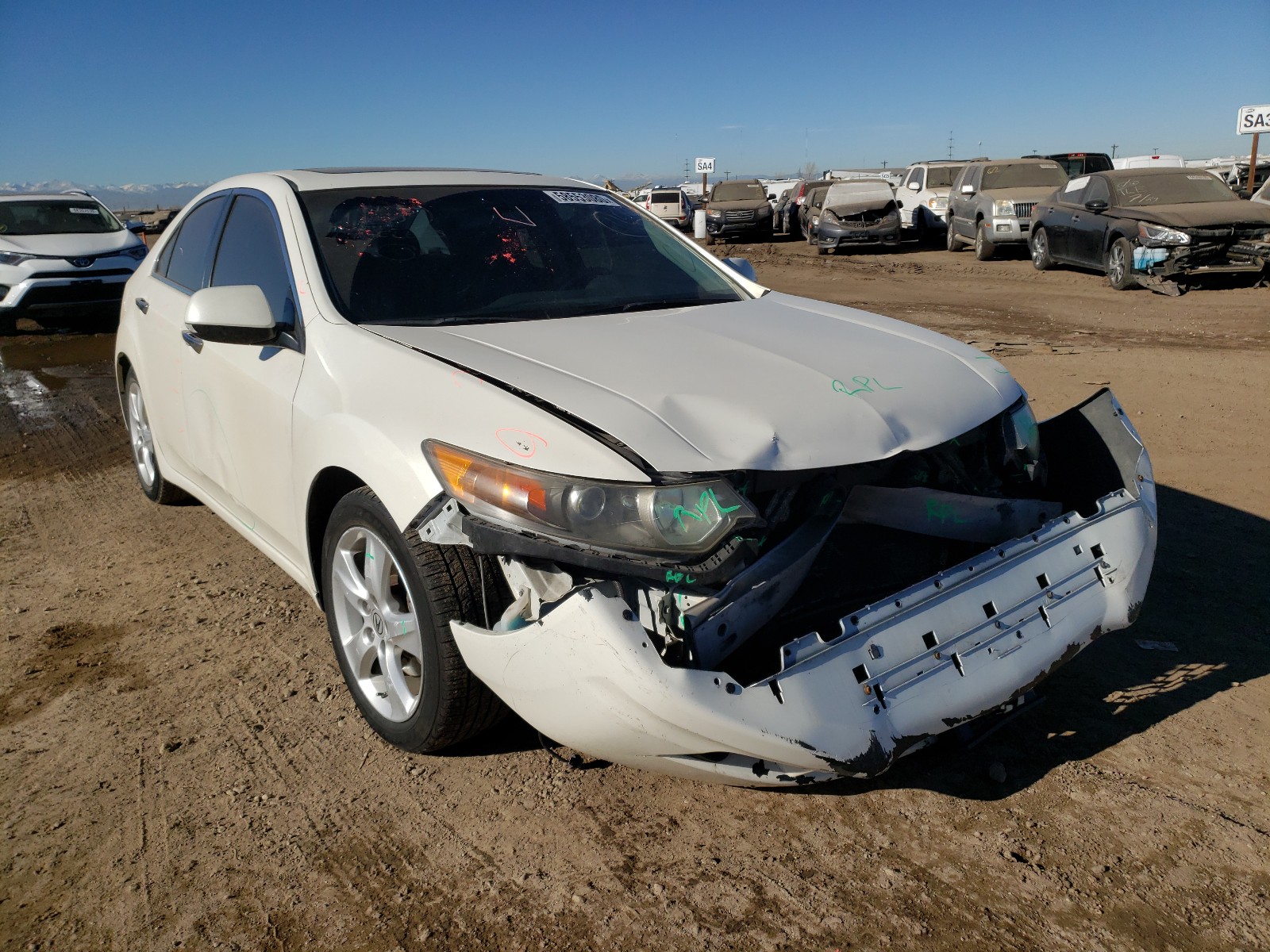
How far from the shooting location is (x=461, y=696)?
2.48 meters

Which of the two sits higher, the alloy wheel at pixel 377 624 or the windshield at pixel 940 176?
the windshield at pixel 940 176

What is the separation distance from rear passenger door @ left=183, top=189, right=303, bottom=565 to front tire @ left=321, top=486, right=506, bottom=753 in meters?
0.37

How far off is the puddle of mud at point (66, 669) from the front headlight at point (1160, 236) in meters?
12.3

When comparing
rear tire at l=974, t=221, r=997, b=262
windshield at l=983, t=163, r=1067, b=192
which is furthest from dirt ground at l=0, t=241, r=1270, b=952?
windshield at l=983, t=163, r=1067, b=192

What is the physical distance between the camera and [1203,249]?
11.8m

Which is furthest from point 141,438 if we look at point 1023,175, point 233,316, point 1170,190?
point 1023,175

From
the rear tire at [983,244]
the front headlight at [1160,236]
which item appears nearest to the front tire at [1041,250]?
the rear tire at [983,244]

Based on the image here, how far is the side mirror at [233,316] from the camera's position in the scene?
3018 mm

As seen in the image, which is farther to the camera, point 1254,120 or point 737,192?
point 737,192

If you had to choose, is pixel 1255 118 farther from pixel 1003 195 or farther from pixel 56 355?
pixel 56 355

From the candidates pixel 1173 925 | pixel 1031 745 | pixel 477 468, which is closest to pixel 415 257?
pixel 477 468

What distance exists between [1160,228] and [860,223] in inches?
350

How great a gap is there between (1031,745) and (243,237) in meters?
3.30

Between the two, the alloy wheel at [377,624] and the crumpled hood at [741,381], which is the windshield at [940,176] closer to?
the crumpled hood at [741,381]
